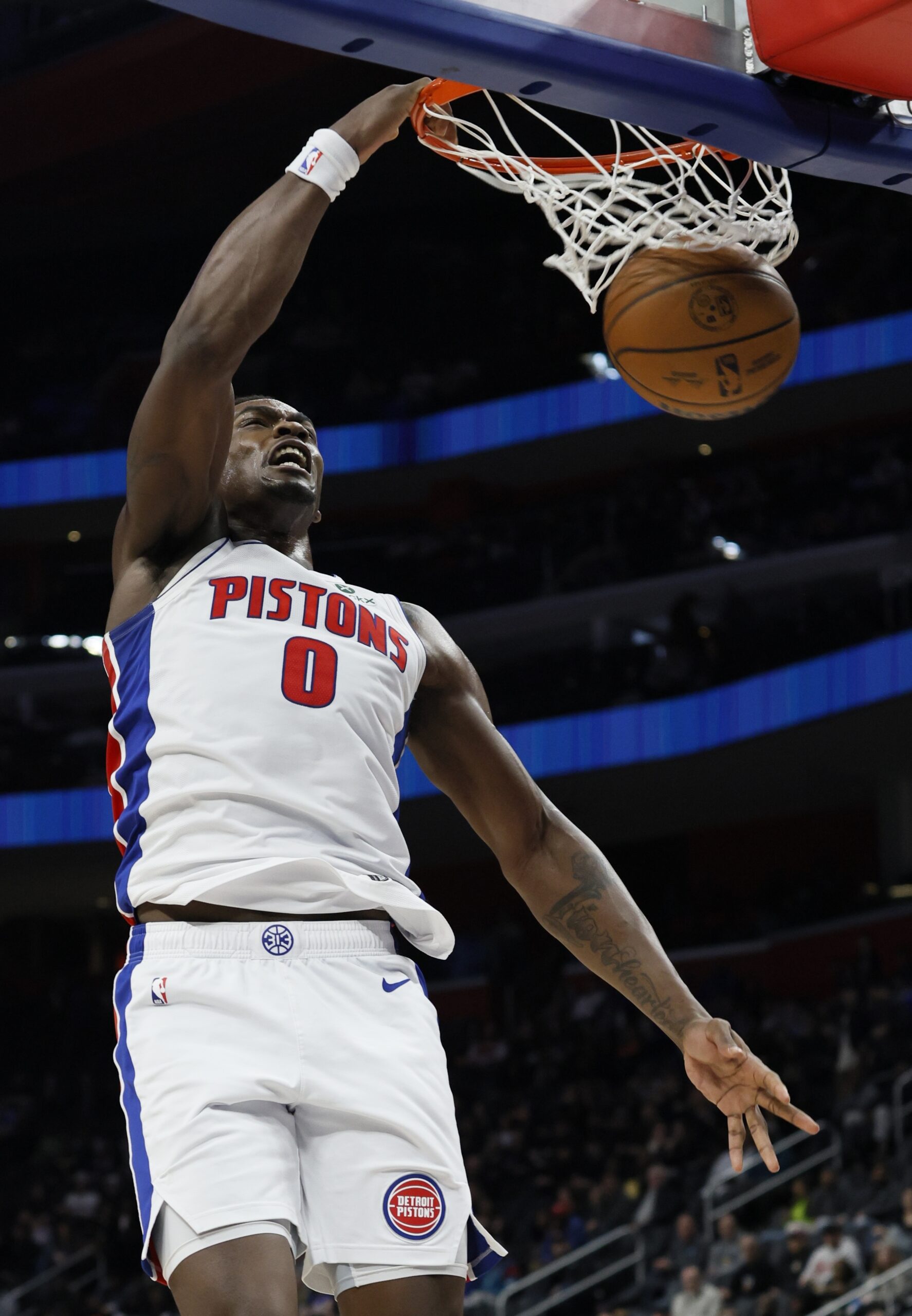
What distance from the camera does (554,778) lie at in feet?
54.2

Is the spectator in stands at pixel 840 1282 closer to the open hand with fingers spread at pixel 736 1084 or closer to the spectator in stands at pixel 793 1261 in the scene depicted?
the spectator in stands at pixel 793 1261

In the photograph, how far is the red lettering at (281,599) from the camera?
2871 mm

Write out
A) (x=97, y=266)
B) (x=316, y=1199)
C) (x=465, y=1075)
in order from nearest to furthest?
(x=316, y=1199) → (x=465, y=1075) → (x=97, y=266)

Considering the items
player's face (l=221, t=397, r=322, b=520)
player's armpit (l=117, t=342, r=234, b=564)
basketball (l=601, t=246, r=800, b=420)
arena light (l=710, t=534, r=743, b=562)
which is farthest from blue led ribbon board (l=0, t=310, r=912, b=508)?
player's armpit (l=117, t=342, r=234, b=564)

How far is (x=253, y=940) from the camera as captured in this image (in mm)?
2631

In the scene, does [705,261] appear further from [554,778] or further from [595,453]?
[595,453]

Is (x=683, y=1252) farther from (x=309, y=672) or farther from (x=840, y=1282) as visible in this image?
(x=309, y=672)

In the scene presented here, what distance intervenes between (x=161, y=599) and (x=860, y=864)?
50.2ft

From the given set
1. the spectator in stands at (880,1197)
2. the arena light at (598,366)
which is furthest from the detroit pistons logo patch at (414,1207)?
the arena light at (598,366)

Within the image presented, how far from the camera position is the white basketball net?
3.70 metres

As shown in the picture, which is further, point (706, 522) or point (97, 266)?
point (97, 266)

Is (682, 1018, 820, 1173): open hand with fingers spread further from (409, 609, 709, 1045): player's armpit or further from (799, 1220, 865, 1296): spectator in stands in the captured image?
(799, 1220, 865, 1296): spectator in stands

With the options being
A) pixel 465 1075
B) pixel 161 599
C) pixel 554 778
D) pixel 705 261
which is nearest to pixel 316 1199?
pixel 161 599

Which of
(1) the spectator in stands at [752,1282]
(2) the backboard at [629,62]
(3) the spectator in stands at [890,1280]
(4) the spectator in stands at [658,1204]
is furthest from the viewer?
→ (4) the spectator in stands at [658,1204]
